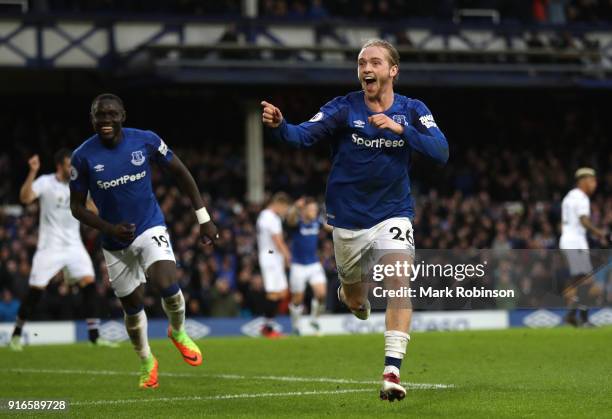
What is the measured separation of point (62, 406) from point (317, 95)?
27770 millimetres

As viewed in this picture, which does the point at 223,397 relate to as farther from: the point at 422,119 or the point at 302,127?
the point at 422,119

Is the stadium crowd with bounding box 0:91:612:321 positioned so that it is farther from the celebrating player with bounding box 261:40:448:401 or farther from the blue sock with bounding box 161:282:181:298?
the celebrating player with bounding box 261:40:448:401

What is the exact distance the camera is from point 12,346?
61.2ft

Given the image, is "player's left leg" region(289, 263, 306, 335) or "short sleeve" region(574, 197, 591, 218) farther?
"player's left leg" region(289, 263, 306, 335)

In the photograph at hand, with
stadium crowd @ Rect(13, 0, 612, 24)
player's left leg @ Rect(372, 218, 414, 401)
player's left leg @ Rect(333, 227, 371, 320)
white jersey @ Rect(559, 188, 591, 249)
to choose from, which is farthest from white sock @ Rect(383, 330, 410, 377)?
stadium crowd @ Rect(13, 0, 612, 24)

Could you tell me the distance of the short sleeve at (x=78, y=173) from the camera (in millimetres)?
11812

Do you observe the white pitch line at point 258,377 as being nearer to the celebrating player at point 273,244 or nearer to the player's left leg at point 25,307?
the player's left leg at point 25,307

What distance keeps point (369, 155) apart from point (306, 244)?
1317cm

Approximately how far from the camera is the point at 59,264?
1894 centimetres

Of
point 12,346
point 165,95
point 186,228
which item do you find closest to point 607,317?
point 186,228

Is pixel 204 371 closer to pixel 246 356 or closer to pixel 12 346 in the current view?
pixel 246 356

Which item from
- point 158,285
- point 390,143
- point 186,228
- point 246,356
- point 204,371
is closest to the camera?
point 390,143

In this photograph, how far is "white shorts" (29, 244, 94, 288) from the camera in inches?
736

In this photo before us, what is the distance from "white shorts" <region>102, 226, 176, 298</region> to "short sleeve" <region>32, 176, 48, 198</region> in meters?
6.38
